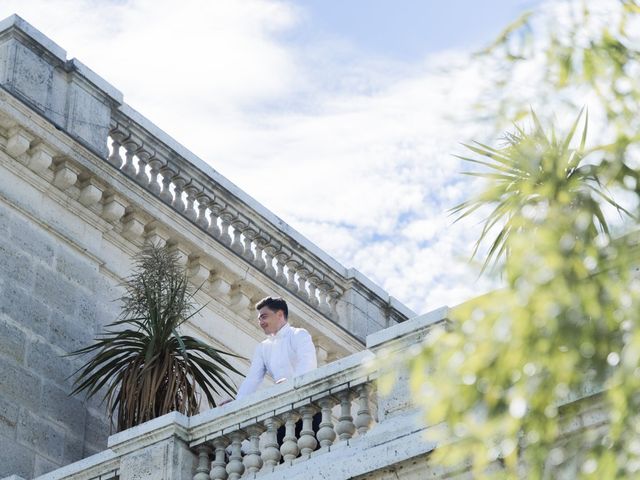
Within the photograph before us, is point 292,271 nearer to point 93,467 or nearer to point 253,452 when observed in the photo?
point 93,467

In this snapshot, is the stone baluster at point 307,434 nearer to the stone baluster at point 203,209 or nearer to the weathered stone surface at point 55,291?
the weathered stone surface at point 55,291

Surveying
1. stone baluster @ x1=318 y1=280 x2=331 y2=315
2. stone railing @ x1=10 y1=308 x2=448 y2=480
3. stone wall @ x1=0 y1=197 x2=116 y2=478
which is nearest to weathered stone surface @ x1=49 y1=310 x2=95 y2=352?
stone wall @ x1=0 y1=197 x2=116 y2=478

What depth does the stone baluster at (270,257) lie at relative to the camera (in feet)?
58.9

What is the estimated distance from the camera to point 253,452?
11.9 m

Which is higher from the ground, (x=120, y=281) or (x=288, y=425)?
(x=120, y=281)

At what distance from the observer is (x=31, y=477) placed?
14.4 meters

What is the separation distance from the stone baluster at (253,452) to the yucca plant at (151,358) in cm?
252

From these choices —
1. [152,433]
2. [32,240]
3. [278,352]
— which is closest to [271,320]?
[278,352]

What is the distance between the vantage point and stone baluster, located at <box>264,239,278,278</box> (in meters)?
18.0

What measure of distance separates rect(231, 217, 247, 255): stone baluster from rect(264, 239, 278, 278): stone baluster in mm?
339

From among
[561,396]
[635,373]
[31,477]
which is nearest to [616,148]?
[635,373]

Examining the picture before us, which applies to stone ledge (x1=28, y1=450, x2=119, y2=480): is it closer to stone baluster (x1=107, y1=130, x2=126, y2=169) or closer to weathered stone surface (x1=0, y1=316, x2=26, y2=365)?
weathered stone surface (x1=0, y1=316, x2=26, y2=365)

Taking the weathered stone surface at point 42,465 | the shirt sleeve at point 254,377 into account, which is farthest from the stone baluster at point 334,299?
the shirt sleeve at point 254,377

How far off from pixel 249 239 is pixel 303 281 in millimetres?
890
